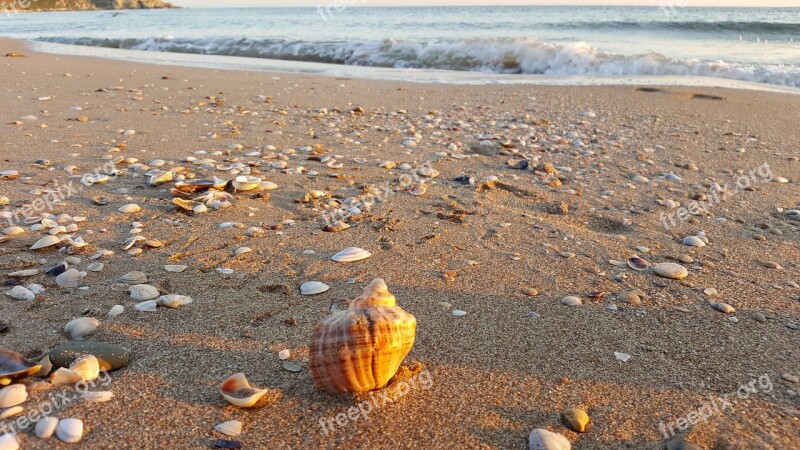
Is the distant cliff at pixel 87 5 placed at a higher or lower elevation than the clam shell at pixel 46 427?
higher

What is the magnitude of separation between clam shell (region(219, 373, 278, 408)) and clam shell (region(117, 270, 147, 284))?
1035 mm

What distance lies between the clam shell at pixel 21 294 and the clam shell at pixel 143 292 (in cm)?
41

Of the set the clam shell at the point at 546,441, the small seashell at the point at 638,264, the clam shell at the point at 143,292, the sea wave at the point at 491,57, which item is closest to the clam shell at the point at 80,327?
the clam shell at the point at 143,292

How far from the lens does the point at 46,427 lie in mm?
1667

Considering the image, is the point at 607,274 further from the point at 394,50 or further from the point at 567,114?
the point at 394,50

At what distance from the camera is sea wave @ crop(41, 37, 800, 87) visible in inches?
469

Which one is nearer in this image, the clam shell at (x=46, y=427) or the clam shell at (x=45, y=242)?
the clam shell at (x=46, y=427)

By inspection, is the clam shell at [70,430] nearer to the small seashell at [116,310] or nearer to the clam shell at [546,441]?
the small seashell at [116,310]

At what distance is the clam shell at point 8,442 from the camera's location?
1574mm

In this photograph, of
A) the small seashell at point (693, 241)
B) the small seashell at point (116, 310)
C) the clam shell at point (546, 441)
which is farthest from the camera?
the small seashell at point (693, 241)

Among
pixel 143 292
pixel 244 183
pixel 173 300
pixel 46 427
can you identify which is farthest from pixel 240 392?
pixel 244 183

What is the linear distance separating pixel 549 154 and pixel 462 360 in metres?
3.52

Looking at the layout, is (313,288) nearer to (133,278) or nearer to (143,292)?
(143,292)

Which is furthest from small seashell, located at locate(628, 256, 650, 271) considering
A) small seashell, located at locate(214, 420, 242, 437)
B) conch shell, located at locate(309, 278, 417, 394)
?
small seashell, located at locate(214, 420, 242, 437)
